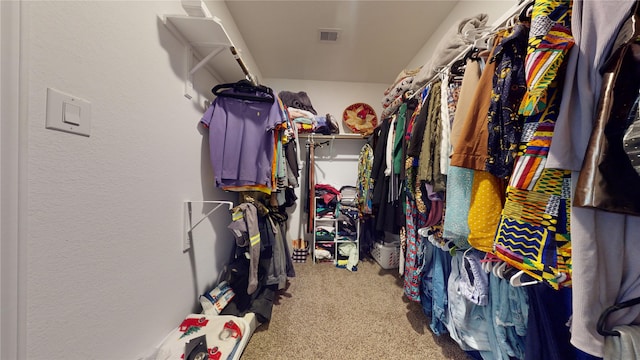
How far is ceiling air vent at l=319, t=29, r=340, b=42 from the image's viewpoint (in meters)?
1.71

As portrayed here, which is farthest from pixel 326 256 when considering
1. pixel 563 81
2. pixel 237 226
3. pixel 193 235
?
pixel 563 81

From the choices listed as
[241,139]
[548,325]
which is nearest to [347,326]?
[548,325]

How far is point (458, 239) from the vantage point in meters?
0.90

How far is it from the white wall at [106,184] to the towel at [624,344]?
1.45 metres

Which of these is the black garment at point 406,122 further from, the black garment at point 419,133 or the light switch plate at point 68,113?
the light switch plate at point 68,113

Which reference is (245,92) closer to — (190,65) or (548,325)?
(190,65)

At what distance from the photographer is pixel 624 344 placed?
0.43 meters

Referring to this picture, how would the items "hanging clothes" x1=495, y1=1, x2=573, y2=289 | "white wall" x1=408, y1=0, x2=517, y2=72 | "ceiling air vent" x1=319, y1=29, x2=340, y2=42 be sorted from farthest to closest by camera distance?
"ceiling air vent" x1=319, y1=29, x2=340, y2=42, "white wall" x1=408, y1=0, x2=517, y2=72, "hanging clothes" x1=495, y1=1, x2=573, y2=289

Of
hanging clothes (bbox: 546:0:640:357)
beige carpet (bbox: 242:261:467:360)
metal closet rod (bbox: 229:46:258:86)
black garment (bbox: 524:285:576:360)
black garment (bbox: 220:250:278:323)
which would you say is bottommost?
beige carpet (bbox: 242:261:467:360)

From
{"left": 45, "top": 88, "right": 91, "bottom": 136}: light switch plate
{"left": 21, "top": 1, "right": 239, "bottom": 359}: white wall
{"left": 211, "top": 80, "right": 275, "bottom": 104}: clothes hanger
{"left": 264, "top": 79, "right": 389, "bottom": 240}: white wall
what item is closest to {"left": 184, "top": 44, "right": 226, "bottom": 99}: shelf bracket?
{"left": 21, "top": 1, "right": 239, "bottom": 359}: white wall

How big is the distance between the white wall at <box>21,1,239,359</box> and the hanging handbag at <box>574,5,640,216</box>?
54.4 inches

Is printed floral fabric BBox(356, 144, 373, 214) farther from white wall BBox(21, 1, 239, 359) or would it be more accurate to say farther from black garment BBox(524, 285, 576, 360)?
white wall BBox(21, 1, 239, 359)

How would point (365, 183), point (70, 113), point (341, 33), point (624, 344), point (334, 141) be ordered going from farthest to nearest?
point (334, 141) → point (365, 183) → point (341, 33) → point (70, 113) → point (624, 344)

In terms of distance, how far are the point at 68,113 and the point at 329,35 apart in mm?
1886
